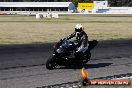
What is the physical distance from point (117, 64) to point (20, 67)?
3.81m

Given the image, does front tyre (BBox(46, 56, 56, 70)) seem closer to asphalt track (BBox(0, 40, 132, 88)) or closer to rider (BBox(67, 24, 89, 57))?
asphalt track (BBox(0, 40, 132, 88))

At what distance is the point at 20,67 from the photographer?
567 inches

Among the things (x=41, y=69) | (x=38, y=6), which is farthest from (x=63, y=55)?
(x=38, y=6)

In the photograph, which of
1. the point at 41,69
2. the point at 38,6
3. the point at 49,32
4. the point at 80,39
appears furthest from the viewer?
the point at 38,6

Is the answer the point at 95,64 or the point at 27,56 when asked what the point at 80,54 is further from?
the point at 27,56

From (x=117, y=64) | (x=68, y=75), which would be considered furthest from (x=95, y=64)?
(x=68, y=75)

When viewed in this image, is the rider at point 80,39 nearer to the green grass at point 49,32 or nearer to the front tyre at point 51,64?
the front tyre at point 51,64

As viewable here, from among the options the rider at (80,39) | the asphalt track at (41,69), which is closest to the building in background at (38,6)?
the asphalt track at (41,69)

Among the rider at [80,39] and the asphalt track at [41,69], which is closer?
the asphalt track at [41,69]

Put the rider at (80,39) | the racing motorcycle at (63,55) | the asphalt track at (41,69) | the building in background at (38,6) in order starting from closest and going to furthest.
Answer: the asphalt track at (41,69) → the racing motorcycle at (63,55) → the rider at (80,39) → the building in background at (38,6)

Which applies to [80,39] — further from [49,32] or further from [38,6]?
[38,6]

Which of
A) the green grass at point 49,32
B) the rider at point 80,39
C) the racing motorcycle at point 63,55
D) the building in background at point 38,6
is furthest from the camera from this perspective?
the building in background at point 38,6

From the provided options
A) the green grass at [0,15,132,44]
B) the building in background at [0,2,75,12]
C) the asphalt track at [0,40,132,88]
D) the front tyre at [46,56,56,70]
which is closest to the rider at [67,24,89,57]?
the asphalt track at [0,40,132,88]

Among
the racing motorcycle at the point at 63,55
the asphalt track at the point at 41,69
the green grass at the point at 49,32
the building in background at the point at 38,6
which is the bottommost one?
the building in background at the point at 38,6
